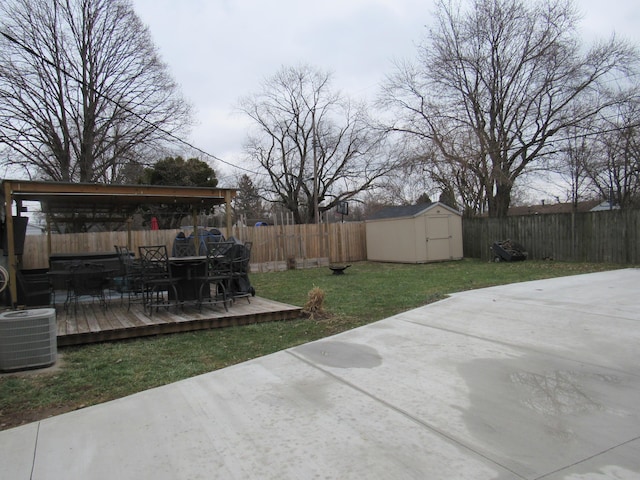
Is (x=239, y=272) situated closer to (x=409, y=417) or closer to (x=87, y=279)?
(x=87, y=279)

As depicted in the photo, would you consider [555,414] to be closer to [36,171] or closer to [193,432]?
[193,432]

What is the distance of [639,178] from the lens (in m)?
21.3

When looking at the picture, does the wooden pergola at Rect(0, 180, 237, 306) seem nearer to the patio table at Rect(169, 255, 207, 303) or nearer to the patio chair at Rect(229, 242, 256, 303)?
the patio chair at Rect(229, 242, 256, 303)

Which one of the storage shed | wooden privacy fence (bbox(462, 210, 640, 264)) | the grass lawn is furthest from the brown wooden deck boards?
wooden privacy fence (bbox(462, 210, 640, 264))

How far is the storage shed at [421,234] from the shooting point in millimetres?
16859

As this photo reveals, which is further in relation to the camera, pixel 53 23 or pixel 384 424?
pixel 53 23

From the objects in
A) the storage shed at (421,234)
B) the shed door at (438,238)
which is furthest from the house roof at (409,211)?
the shed door at (438,238)

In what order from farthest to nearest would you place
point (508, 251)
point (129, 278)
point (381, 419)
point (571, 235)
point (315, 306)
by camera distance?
point (508, 251)
point (571, 235)
point (129, 278)
point (315, 306)
point (381, 419)

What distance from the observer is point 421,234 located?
16.8 metres

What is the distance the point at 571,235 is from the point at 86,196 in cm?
1435

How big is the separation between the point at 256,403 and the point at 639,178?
2451 centimetres

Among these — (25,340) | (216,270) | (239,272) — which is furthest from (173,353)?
(239,272)

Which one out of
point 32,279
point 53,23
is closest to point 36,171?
point 53,23

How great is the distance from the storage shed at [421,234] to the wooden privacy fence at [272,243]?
1.73m
